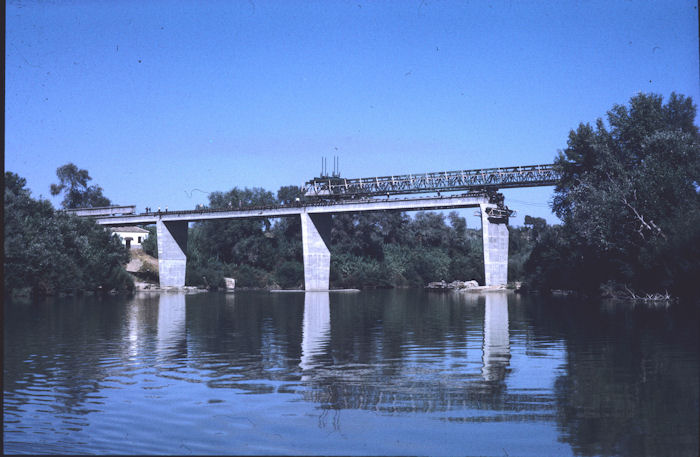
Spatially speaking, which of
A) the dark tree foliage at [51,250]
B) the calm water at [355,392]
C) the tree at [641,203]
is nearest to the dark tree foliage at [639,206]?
the tree at [641,203]

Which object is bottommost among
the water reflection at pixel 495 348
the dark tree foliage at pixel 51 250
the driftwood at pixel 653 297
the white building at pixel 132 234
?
the water reflection at pixel 495 348

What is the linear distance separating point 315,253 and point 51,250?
118 feet

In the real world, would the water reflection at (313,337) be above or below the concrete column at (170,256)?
below

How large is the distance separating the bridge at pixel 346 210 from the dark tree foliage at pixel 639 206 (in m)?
8.72

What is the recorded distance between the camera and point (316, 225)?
99.5 metres

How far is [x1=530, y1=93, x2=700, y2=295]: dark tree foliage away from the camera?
5453cm

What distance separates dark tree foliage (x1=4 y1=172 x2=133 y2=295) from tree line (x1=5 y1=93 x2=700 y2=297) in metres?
0.13

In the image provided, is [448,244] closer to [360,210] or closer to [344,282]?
[344,282]

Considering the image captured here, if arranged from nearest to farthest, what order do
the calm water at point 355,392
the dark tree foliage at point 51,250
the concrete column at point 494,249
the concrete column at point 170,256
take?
the calm water at point 355,392, the dark tree foliage at point 51,250, the concrete column at point 494,249, the concrete column at point 170,256

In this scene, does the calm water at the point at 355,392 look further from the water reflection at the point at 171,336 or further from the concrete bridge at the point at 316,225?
the concrete bridge at the point at 316,225

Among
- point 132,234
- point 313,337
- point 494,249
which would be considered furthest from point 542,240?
point 132,234

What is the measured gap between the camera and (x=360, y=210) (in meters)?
95.3

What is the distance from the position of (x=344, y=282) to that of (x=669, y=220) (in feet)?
206

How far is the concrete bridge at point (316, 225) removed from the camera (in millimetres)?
86938
